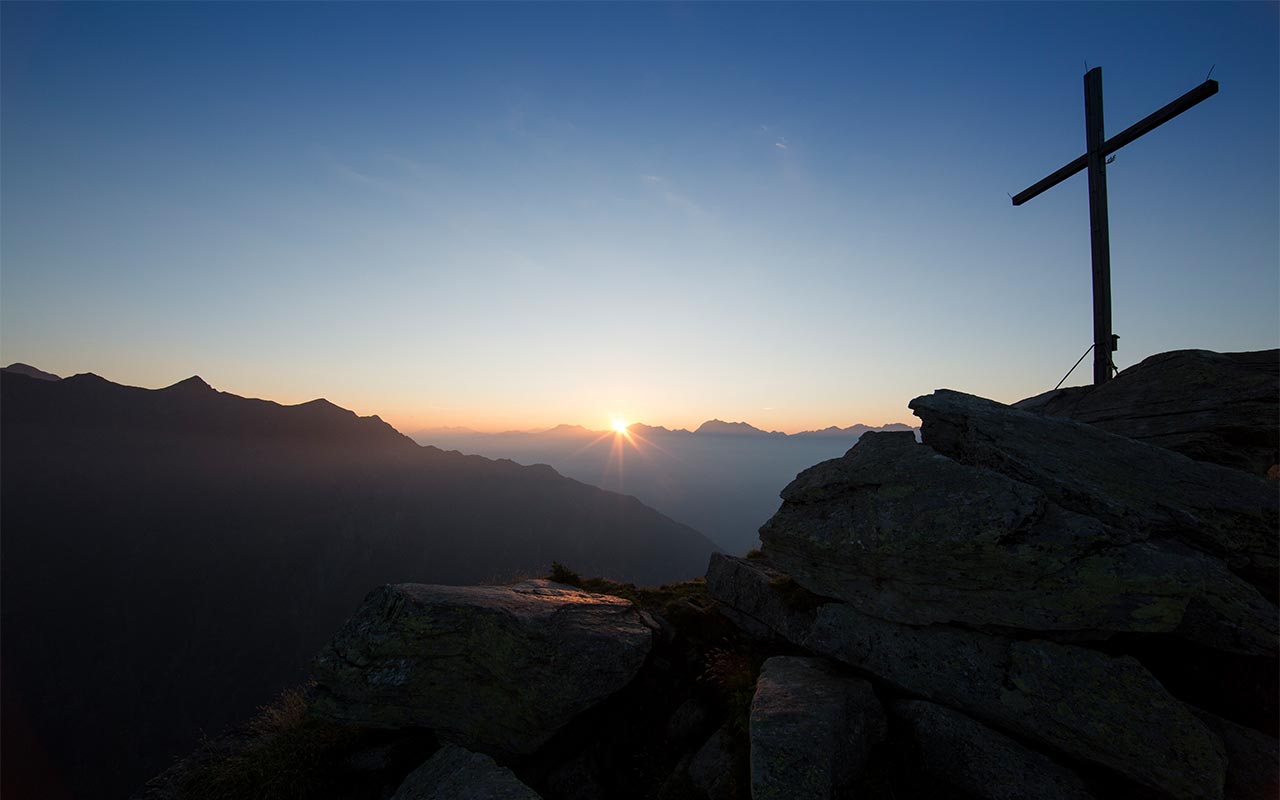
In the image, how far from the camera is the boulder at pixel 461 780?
27.4 ft

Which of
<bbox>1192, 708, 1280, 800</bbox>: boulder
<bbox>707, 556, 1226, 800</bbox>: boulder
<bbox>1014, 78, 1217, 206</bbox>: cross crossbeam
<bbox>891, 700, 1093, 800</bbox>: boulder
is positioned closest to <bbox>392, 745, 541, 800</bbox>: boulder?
<bbox>707, 556, 1226, 800</bbox>: boulder

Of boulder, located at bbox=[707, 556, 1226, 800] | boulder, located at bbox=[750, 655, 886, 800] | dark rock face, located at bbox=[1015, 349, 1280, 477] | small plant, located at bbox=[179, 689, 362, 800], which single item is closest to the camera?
boulder, located at bbox=[707, 556, 1226, 800]

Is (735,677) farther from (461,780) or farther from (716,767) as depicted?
(461,780)

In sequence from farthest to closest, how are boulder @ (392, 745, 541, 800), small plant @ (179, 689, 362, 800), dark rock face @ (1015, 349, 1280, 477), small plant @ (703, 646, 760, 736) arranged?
dark rock face @ (1015, 349, 1280, 477) < small plant @ (179, 689, 362, 800) < small plant @ (703, 646, 760, 736) < boulder @ (392, 745, 541, 800)

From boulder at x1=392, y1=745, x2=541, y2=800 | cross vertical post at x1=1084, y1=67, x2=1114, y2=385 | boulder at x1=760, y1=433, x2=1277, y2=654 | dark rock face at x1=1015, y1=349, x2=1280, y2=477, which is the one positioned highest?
cross vertical post at x1=1084, y1=67, x2=1114, y2=385

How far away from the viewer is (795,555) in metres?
10.5

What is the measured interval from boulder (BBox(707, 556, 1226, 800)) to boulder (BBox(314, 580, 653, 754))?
4.75 m

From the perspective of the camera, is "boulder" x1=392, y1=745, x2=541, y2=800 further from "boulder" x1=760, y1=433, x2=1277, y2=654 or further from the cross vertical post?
the cross vertical post

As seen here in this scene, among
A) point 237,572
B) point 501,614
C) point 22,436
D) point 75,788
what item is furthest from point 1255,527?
point 22,436

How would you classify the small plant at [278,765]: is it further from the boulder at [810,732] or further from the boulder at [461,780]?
the boulder at [810,732]

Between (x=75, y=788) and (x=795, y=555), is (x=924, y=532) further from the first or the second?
(x=75, y=788)

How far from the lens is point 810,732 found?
297 inches

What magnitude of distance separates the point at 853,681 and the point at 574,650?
526 cm

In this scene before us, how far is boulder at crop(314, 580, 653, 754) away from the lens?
1031cm
